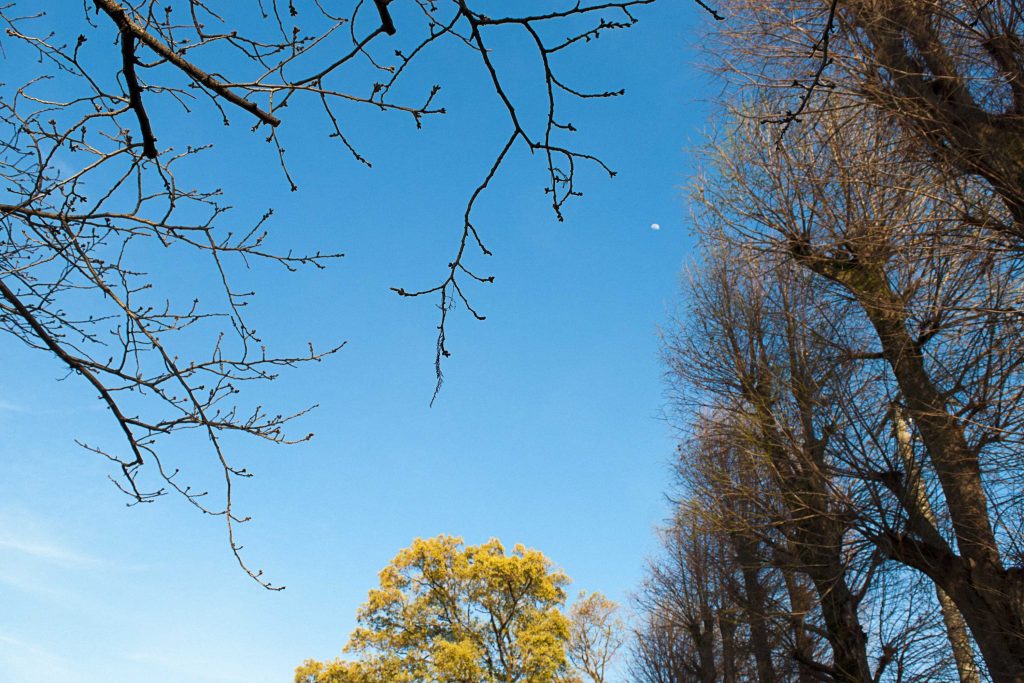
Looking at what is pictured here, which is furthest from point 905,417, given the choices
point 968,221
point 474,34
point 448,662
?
point 448,662

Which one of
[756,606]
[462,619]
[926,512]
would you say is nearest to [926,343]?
[926,512]

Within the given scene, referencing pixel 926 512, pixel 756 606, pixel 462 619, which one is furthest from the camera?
pixel 462 619

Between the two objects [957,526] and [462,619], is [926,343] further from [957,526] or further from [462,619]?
[462,619]

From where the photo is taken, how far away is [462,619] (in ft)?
60.6

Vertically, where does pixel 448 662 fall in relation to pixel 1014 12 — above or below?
below

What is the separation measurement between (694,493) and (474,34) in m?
10.3

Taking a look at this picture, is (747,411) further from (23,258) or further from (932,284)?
(23,258)

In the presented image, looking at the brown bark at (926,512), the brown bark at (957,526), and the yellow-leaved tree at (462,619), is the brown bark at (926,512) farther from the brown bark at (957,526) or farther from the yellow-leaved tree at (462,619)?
the yellow-leaved tree at (462,619)

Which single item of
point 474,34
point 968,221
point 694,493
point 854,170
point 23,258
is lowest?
point 474,34

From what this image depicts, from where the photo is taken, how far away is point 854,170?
6.74 meters

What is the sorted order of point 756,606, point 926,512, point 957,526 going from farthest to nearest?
point 756,606 < point 926,512 < point 957,526

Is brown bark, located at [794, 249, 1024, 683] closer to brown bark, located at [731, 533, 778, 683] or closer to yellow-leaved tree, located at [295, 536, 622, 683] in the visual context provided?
brown bark, located at [731, 533, 778, 683]

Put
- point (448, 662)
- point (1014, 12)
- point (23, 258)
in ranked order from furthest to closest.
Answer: point (448, 662), point (1014, 12), point (23, 258)

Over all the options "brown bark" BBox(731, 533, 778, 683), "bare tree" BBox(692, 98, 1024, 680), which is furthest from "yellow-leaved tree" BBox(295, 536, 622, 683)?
"bare tree" BBox(692, 98, 1024, 680)
